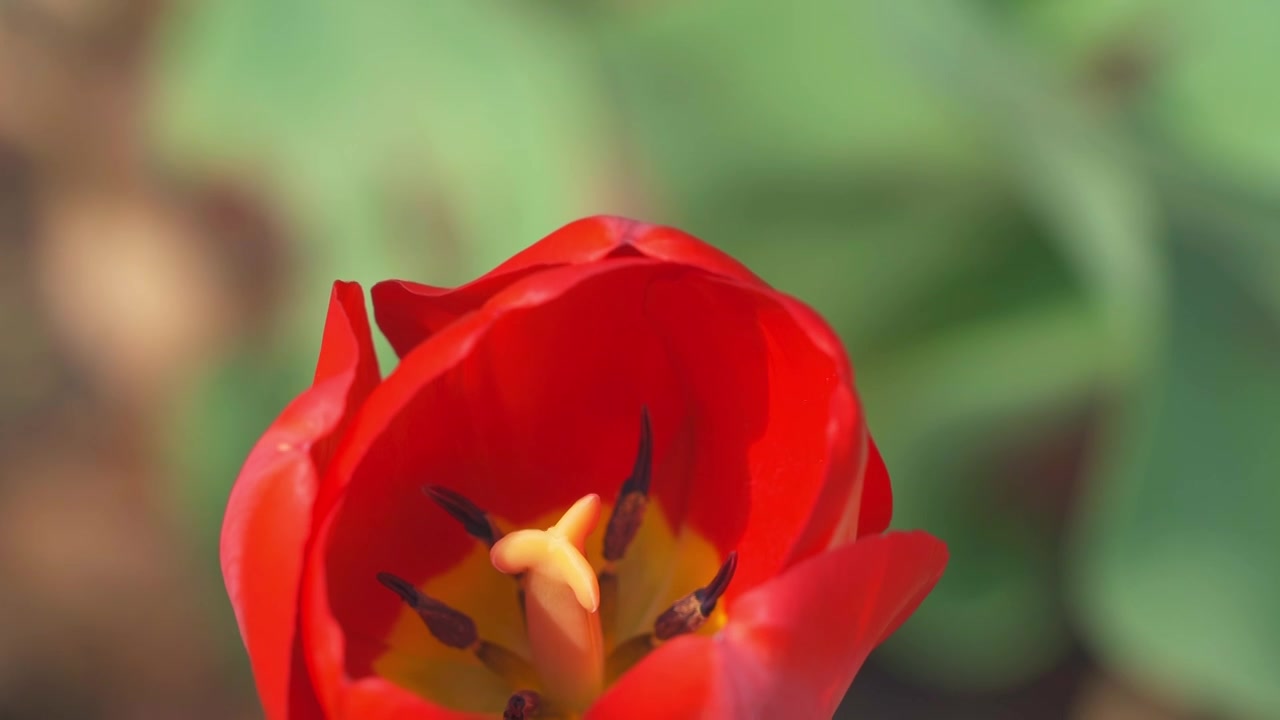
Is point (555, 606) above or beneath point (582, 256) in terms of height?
beneath

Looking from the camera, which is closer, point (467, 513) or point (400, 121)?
point (467, 513)

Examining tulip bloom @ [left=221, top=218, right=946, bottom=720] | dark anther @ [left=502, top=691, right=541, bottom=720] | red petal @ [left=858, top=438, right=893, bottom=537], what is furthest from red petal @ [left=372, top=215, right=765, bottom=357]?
dark anther @ [left=502, top=691, right=541, bottom=720]

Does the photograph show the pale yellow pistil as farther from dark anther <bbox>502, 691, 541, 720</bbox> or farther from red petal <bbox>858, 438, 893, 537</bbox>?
red petal <bbox>858, 438, 893, 537</bbox>

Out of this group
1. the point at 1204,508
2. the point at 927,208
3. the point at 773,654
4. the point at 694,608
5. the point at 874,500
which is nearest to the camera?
the point at 773,654

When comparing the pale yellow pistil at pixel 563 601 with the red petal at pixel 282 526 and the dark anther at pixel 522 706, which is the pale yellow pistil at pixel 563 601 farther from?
the red petal at pixel 282 526

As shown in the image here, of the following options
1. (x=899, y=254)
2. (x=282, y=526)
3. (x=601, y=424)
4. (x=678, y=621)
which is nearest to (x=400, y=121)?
(x=899, y=254)

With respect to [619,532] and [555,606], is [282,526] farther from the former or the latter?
[619,532]

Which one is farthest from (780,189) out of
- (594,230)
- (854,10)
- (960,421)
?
(594,230)
